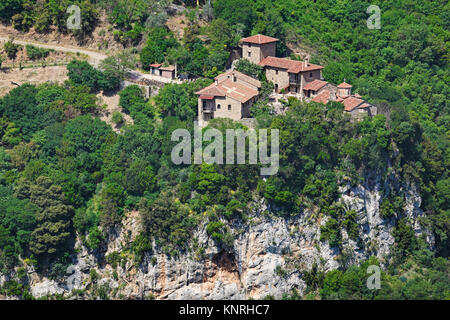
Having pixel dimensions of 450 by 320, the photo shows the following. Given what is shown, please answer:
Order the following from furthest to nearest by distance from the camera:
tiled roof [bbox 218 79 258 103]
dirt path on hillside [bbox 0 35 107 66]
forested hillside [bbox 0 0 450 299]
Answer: dirt path on hillside [bbox 0 35 107 66]
tiled roof [bbox 218 79 258 103]
forested hillside [bbox 0 0 450 299]

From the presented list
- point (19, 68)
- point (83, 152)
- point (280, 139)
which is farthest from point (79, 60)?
point (280, 139)

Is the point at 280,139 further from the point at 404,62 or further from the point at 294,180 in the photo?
the point at 404,62

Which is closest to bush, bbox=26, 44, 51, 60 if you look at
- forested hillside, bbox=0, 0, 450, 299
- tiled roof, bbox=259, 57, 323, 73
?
forested hillside, bbox=0, 0, 450, 299

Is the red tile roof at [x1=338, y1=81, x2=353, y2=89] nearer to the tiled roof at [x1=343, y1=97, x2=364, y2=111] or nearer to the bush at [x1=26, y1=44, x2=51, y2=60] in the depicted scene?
the tiled roof at [x1=343, y1=97, x2=364, y2=111]

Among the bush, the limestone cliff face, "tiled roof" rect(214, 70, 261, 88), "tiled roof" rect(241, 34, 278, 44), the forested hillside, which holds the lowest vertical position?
the limestone cliff face

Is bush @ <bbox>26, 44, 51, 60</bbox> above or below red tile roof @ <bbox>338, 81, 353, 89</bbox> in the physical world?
above

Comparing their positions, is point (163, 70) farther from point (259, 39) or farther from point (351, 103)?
point (351, 103)

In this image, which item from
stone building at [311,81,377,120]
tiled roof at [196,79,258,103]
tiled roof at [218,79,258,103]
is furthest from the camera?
stone building at [311,81,377,120]

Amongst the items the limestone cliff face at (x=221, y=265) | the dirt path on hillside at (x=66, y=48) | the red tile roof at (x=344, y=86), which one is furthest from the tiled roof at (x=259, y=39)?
the limestone cliff face at (x=221, y=265)
